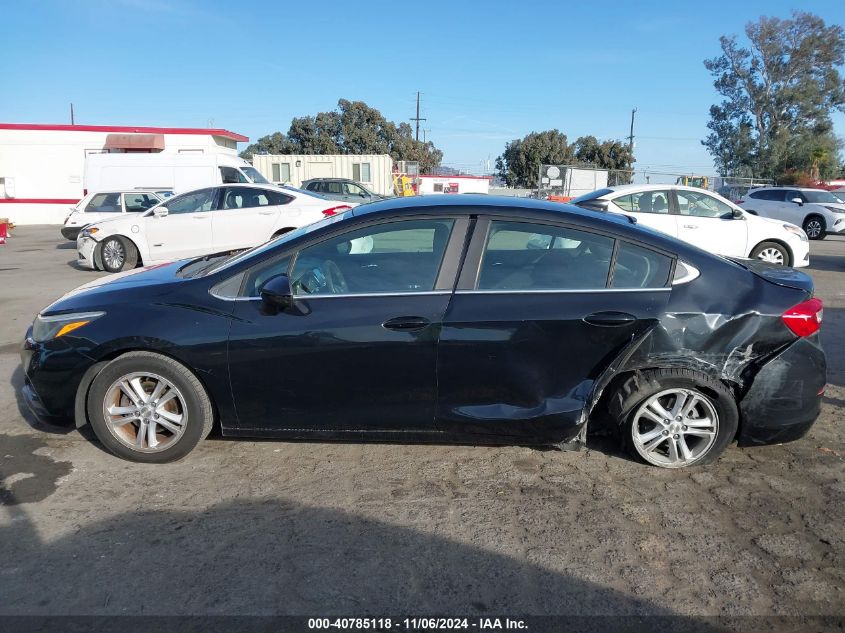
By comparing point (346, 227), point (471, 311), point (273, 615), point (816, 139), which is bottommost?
point (273, 615)

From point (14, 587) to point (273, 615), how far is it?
1.16 m

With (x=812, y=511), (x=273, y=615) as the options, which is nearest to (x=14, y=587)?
(x=273, y=615)

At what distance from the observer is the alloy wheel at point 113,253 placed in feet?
39.3

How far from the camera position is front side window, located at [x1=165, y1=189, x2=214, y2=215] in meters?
11.5

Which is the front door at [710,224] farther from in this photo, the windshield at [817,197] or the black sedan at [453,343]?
the windshield at [817,197]

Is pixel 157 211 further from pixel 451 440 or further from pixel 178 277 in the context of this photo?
pixel 451 440

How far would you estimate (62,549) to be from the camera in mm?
3096

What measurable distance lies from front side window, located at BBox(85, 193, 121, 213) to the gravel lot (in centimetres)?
1382

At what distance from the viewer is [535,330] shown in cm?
365

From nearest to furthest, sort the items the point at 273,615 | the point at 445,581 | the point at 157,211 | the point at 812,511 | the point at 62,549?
1. the point at 273,615
2. the point at 445,581
3. the point at 62,549
4. the point at 812,511
5. the point at 157,211

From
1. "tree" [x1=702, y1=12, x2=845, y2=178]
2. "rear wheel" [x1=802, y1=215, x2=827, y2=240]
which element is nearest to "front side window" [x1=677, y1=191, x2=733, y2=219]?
"rear wheel" [x1=802, y1=215, x2=827, y2=240]

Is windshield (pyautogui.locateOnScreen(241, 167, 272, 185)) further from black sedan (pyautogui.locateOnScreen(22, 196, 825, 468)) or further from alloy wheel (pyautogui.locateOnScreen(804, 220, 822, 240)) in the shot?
alloy wheel (pyautogui.locateOnScreen(804, 220, 822, 240))

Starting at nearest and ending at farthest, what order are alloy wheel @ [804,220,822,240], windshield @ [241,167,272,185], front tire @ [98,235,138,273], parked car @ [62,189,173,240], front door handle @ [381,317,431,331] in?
front door handle @ [381,317,431,331] → front tire @ [98,235,138,273] → parked car @ [62,189,173,240] → windshield @ [241,167,272,185] → alloy wheel @ [804,220,822,240]

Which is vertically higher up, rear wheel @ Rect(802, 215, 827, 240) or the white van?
the white van
